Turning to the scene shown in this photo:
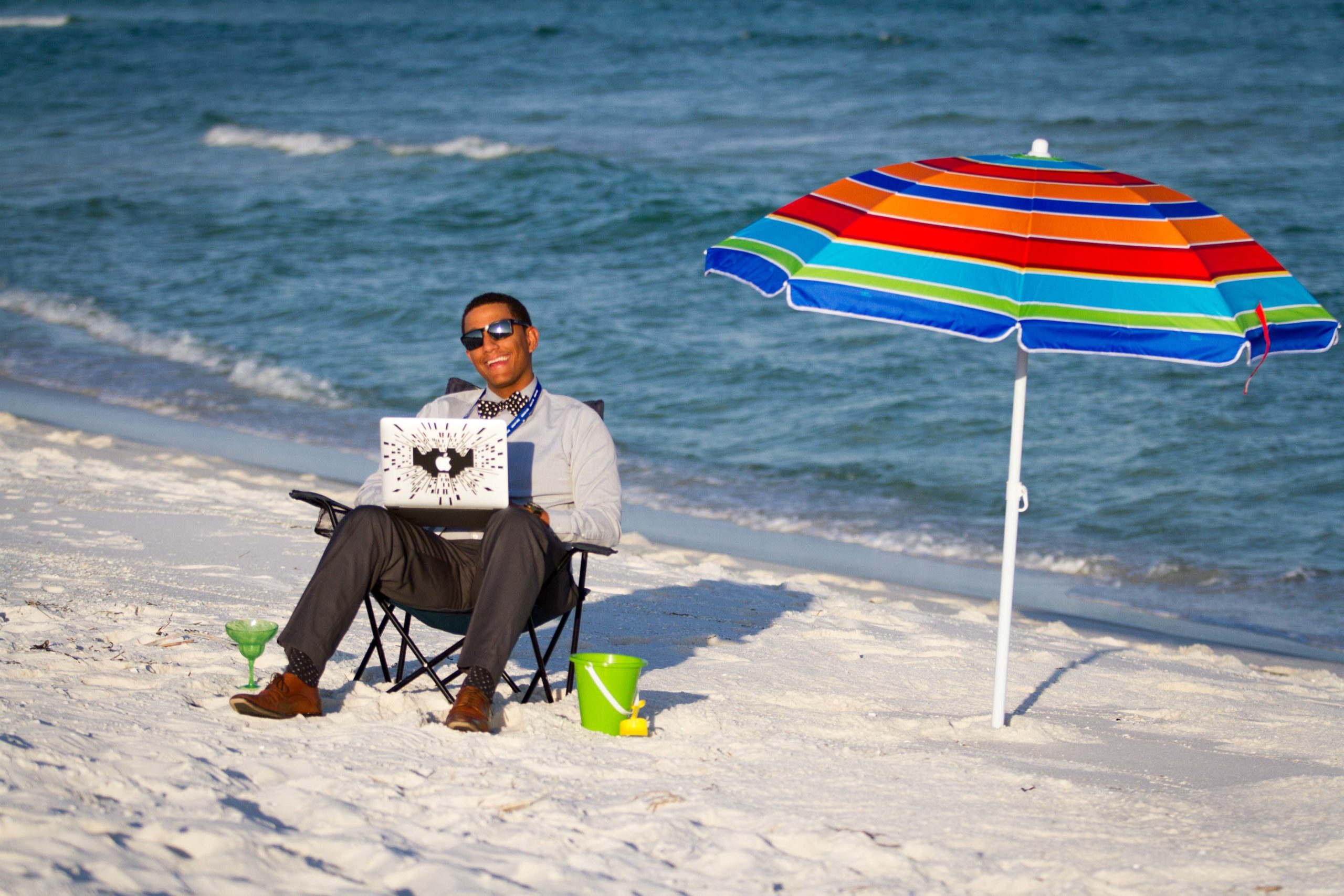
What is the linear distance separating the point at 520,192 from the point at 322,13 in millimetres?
25526

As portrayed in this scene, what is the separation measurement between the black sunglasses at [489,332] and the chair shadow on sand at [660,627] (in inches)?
39.9

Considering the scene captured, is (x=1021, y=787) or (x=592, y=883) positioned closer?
(x=592, y=883)

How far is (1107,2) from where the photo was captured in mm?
27219

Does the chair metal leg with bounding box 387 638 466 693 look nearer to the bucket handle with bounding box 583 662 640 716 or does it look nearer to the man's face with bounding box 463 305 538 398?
the bucket handle with bounding box 583 662 640 716

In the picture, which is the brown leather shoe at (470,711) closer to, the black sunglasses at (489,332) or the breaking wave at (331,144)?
the black sunglasses at (489,332)

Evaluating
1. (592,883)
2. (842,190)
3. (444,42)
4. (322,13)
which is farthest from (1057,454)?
(322,13)

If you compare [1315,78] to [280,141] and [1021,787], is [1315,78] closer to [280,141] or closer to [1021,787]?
[280,141]

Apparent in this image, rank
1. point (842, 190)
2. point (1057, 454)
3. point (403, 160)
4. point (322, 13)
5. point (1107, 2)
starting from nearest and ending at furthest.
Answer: point (842, 190)
point (1057, 454)
point (403, 160)
point (1107, 2)
point (322, 13)

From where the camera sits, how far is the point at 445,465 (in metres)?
3.31

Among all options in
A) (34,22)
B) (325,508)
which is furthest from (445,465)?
(34,22)

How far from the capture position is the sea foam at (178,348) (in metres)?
10.1

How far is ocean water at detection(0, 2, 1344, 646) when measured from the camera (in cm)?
793

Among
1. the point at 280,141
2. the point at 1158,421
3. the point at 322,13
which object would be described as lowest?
the point at 1158,421

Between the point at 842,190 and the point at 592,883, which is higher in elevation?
the point at 842,190
